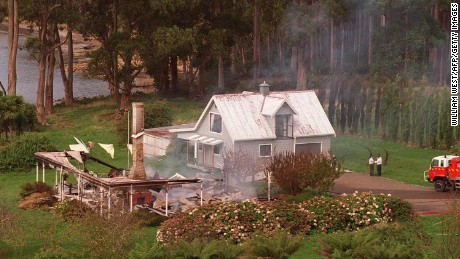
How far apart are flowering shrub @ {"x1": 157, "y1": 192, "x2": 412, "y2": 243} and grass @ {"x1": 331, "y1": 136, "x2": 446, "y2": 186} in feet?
31.4

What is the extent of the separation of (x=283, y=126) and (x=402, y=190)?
7.36m

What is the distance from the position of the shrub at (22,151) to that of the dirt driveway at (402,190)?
54.5 feet

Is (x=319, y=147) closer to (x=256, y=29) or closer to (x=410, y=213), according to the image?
(x=410, y=213)

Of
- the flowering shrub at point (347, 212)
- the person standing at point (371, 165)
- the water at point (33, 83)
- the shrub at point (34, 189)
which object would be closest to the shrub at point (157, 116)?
the shrub at point (34, 189)

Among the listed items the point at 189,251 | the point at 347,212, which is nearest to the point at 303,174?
the point at 347,212

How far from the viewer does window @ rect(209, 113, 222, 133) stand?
56531mm

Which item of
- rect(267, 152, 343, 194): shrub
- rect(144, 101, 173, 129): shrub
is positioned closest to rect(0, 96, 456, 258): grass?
rect(144, 101, 173, 129): shrub

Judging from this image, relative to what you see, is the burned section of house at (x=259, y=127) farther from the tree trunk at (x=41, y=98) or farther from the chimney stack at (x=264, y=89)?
Answer: the tree trunk at (x=41, y=98)

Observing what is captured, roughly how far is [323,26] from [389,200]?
3853cm

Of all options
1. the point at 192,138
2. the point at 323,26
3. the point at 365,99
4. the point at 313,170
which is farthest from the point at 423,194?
the point at 323,26

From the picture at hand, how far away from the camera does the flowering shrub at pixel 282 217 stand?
41656mm

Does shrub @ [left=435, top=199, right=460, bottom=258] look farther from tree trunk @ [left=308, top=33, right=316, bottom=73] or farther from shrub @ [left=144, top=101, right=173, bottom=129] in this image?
tree trunk @ [left=308, top=33, right=316, bottom=73]

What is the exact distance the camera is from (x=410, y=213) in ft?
146

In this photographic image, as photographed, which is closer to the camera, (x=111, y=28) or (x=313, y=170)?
(x=313, y=170)
